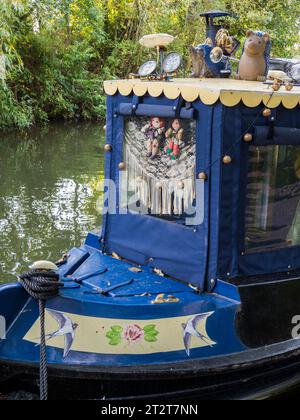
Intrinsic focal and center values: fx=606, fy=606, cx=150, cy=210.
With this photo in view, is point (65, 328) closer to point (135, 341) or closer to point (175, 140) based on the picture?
point (135, 341)

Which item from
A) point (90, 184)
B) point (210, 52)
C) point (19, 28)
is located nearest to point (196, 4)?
point (19, 28)

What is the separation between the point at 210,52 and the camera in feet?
15.0

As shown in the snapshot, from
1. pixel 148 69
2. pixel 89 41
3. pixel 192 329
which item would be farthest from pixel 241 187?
pixel 89 41

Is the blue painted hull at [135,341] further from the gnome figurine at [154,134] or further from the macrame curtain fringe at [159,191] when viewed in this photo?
the gnome figurine at [154,134]

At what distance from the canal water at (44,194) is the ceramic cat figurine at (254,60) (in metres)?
3.44

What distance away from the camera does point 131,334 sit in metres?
3.67

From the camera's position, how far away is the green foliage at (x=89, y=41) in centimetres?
1552

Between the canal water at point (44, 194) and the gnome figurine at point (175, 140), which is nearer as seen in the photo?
the gnome figurine at point (175, 140)

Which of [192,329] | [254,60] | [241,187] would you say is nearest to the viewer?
[192,329]

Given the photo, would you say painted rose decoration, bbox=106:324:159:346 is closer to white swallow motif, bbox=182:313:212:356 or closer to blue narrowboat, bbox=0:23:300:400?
blue narrowboat, bbox=0:23:300:400

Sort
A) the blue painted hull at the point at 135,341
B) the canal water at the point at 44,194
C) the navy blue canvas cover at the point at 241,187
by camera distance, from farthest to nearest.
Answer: the canal water at the point at 44,194, the navy blue canvas cover at the point at 241,187, the blue painted hull at the point at 135,341

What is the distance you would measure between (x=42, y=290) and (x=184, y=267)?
1075mm

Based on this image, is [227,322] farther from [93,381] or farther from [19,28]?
[19,28]

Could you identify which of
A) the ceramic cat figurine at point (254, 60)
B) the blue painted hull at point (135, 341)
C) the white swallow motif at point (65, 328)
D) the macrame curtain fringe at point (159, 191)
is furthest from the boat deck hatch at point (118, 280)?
the ceramic cat figurine at point (254, 60)
